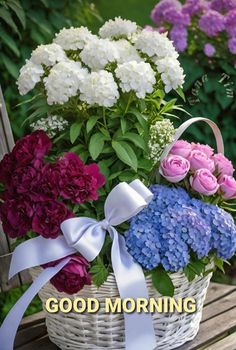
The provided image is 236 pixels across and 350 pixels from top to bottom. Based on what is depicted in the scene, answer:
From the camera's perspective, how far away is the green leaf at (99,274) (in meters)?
1.69

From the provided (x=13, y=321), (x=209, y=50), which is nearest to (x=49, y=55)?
(x=13, y=321)

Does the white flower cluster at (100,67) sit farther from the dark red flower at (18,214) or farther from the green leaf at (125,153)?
the dark red flower at (18,214)

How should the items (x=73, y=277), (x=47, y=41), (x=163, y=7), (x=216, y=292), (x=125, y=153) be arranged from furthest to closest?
1. (x=163, y=7)
2. (x=47, y=41)
3. (x=216, y=292)
4. (x=125, y=153)
5. (x=73, y=277)

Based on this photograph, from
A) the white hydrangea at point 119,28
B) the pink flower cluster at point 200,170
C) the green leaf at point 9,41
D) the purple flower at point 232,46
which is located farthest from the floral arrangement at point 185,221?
the purple flower at point 232,46

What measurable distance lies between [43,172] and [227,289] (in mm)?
912

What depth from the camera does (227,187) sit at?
1860 mm

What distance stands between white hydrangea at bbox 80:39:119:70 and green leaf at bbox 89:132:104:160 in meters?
0.18

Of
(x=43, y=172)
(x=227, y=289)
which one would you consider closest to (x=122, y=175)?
(x=43, y=172)

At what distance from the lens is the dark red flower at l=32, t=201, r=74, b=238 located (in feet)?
5.51

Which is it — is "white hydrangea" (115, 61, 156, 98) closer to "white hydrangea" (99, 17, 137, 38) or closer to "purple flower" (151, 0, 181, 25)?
"white hydrangea" (99, 17, 137, 38)

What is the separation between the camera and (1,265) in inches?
85.7

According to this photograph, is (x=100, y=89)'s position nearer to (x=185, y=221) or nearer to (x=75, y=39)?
(x=75, y=39)

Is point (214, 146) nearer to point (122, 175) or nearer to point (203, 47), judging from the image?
point (203, 47)

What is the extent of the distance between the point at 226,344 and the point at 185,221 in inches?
15.8
